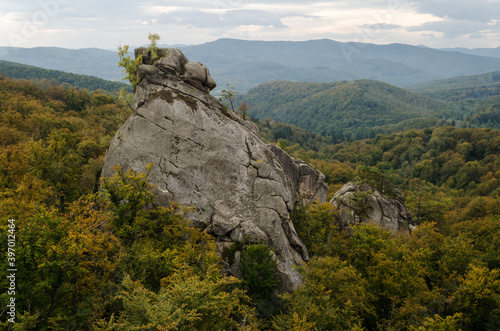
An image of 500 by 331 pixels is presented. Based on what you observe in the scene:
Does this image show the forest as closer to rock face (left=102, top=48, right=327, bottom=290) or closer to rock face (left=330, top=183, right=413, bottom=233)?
rock face (left=102, top=48, right=327, bottom=290)

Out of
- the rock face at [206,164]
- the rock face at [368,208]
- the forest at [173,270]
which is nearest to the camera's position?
the forest at [173,270]

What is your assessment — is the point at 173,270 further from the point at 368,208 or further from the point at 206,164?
the point at 368,208

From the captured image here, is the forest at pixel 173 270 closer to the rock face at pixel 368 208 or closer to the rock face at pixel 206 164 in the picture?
the rock face at pixel 206 164

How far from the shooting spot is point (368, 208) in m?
49.8

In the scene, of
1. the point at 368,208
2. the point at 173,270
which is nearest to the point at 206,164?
the point at 173,270

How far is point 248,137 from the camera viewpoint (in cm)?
3369

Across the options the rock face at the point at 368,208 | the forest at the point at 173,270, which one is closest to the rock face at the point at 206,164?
the forest at the point at 173,270

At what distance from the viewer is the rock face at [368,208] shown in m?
49.1

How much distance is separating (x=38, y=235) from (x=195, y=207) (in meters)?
13.5

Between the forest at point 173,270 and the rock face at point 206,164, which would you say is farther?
the rock face at point 206,164

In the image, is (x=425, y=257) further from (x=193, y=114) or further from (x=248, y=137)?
(x=193, y=114)

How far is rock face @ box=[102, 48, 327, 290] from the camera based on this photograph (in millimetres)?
28453

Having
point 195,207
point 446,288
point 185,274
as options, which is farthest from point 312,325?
point 446,288

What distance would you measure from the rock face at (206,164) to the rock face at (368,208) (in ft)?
67.4
